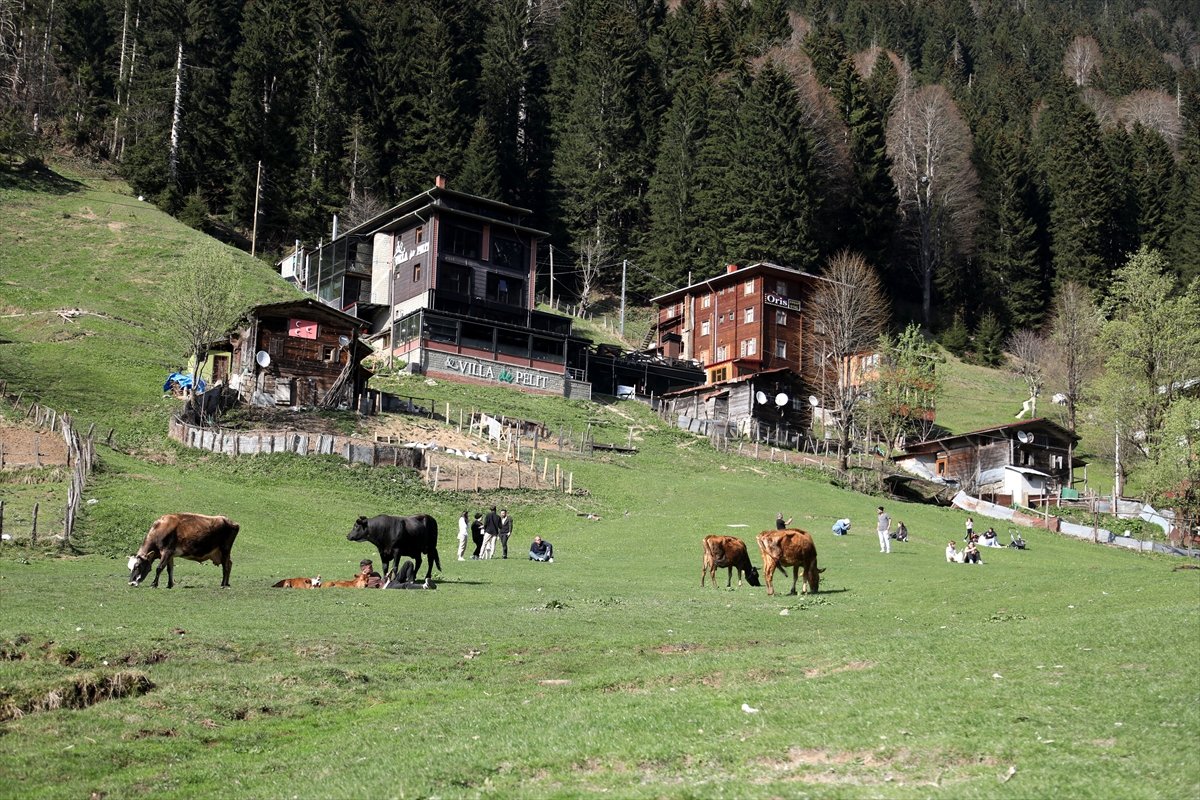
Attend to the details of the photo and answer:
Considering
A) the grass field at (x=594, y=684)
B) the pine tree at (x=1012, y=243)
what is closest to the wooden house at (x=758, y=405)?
the pine tree at (x=1012, y=243)

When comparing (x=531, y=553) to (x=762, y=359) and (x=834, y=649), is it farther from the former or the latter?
(x=762, y=359)

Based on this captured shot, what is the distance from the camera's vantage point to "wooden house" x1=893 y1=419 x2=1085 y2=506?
77.9m

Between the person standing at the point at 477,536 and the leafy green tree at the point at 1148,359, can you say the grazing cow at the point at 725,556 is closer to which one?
the person standing at the point at 477,536

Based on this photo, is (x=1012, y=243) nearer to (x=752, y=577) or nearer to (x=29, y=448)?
(x=752, y=577)

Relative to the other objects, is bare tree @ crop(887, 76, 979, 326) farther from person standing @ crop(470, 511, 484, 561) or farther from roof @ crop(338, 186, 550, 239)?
person standing @ crop(470, 511, 484, 561)

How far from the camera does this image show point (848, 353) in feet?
276

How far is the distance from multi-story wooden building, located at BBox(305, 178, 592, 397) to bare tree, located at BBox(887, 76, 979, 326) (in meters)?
47.1

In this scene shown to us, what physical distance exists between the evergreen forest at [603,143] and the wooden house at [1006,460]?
29478 mm

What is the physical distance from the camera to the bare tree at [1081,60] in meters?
191

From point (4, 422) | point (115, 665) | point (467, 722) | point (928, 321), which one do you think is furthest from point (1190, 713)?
point (928, 321)

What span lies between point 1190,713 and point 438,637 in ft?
39.4

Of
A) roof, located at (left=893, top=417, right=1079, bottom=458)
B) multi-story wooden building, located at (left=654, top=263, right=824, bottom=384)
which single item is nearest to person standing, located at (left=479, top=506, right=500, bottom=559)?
roof, located at (left=893, top=417, right=1079, bottom=458)

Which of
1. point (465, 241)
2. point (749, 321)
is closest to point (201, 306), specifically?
point (465, 241)

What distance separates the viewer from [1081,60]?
194250 mm
